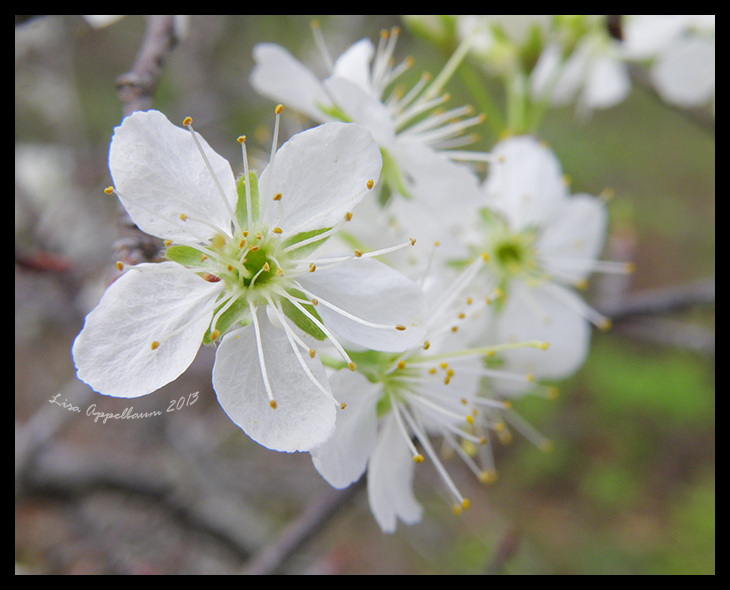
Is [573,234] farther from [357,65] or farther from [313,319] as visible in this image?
[313,319]


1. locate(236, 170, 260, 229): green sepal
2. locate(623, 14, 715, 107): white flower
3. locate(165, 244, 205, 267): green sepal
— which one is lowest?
locate(623, 14, 715, 107): white flower

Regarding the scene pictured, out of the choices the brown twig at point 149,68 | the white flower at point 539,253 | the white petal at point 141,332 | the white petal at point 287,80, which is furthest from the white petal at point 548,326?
the brown twig at point 149,68

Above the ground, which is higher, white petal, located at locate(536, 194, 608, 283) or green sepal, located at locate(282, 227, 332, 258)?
green sepal, located at locate(282, 227, 332, 258)

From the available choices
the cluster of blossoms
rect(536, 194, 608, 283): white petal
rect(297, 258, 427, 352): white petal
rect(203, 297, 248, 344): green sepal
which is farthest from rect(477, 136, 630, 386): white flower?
rect(203, 297, 248, 344): green sepal

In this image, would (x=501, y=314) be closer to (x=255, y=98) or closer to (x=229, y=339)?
(x=229, y=339)

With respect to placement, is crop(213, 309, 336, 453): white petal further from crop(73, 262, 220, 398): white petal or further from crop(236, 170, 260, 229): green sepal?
crop(236, 170, 260, 229): green sepal
